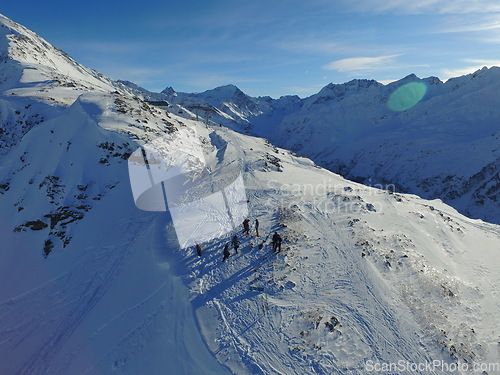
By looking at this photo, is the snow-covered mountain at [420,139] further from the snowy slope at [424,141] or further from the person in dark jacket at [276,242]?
the person in dark jacket at [276,242]

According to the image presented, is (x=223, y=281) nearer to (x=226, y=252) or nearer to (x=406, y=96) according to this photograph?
(x=226, y=252)

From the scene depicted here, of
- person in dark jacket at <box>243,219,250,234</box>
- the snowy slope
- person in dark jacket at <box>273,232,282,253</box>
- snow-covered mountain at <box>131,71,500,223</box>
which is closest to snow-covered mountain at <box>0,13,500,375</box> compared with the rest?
person in dark jacket at <box>273,232,282,253</box>

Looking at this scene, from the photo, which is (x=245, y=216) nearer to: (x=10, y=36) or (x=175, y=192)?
(x=175, y=192)

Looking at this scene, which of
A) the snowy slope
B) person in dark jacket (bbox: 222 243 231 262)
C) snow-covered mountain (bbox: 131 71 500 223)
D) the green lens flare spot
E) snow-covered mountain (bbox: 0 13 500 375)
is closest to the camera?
snow-covered mountain (bbox: 0 13 500 375)

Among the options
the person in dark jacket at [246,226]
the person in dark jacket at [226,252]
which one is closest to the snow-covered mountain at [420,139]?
the person in dark jacket at [246,226]

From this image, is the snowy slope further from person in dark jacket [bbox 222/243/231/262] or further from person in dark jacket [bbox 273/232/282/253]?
person in dark jacket [bbox 222/243/231/262]

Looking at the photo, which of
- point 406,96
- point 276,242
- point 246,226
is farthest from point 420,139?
point 276,242
